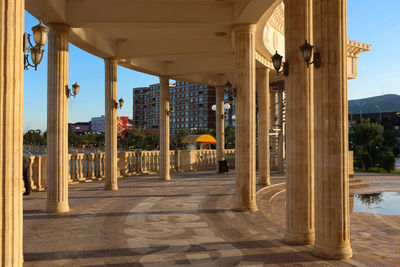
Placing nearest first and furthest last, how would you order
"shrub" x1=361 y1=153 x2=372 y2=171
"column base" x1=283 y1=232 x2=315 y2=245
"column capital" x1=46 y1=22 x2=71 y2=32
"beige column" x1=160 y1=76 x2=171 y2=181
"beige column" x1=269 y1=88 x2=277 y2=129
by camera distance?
"column base" x1=283 y1=232 x2=315 y2=245
"column capital" x1=46 y1=22 x2=71 y2=32
"beige column" x1=160 y1=76 x2=171 y2=181
"beige column" x1=269 y1=88 x2=277 y2=129
"shrub" x1=361 y1=153 x2=372 y2=171

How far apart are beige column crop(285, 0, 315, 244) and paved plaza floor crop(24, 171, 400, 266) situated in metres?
1.03

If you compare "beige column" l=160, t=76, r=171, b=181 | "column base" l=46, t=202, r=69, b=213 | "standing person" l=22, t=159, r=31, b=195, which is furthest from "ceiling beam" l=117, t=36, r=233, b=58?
"column base" l=46, t=202, r=69, b=213

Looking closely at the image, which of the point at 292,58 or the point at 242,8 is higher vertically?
the point at 242,8

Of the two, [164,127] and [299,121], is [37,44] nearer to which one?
[299,121]

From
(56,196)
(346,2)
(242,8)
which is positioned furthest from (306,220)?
(56,196)

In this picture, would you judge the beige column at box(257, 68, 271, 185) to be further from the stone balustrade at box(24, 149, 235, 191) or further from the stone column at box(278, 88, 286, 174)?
the stone balustrade at box(24, 149, 235, 191)

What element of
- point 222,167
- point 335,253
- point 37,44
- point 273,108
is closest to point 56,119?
point 37,44

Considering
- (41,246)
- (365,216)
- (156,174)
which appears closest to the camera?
(41,246)

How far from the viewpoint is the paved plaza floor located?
685 centimetres

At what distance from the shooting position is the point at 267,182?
18375mm

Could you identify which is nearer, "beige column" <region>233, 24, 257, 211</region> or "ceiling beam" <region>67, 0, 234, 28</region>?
"ceiling beam" <region>67, 0, 234, 28</region>

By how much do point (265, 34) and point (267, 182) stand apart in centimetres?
766

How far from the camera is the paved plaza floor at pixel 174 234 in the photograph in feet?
22.5

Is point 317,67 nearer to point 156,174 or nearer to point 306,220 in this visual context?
point 306,220
